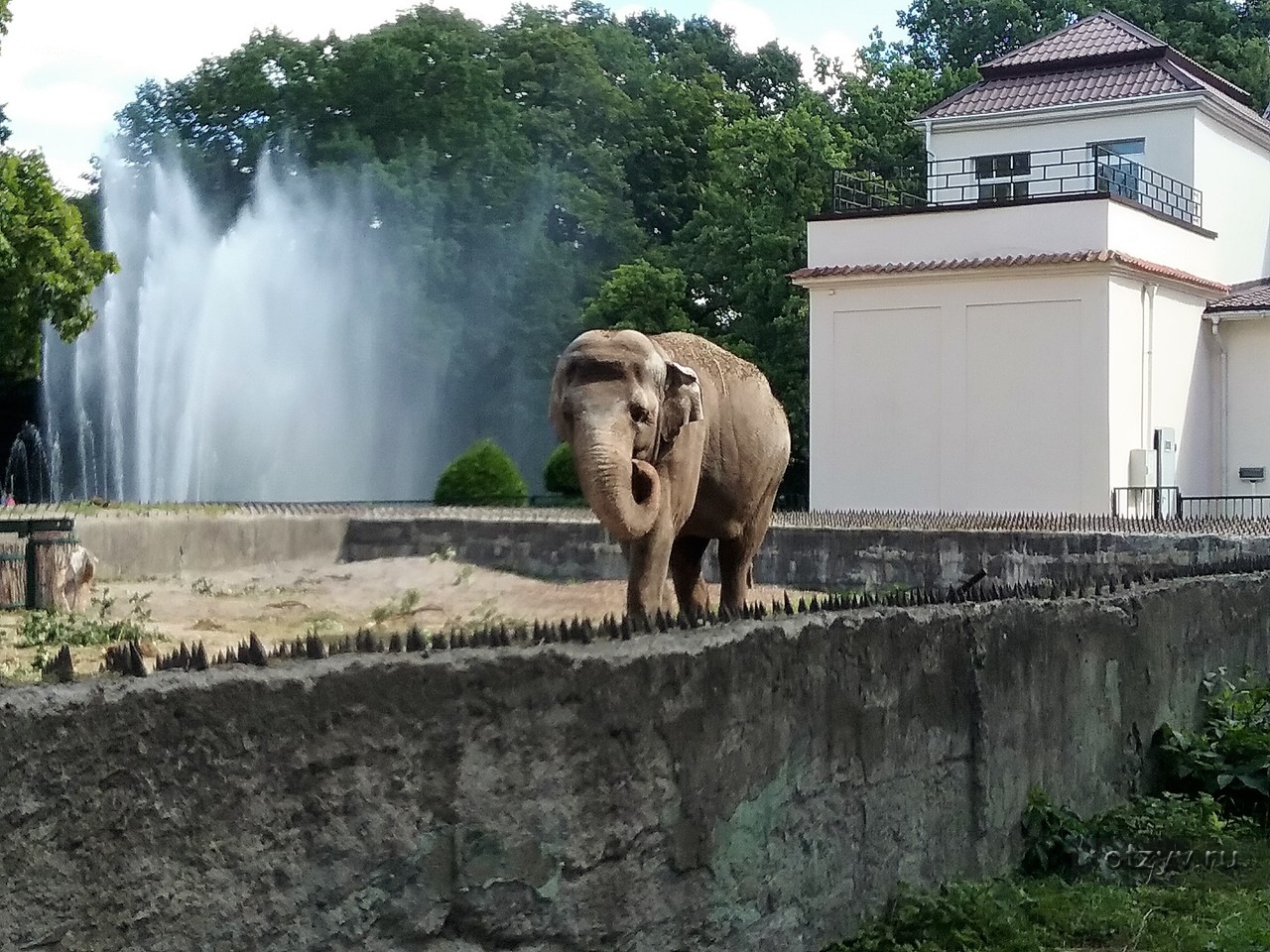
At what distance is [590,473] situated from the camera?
8.92 m

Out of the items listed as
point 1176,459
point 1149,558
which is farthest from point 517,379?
point 1149,558

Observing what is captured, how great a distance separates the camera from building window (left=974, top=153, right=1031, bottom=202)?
35250mm

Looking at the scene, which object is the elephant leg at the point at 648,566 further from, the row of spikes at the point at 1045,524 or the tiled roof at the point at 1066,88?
the tiled roof at the point at 1066,88

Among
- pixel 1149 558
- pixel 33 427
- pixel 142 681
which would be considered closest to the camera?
pixel 142 681

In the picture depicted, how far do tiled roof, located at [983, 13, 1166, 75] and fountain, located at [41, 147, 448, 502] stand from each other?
67.3 ft

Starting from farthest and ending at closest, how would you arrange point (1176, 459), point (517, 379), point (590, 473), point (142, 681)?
point (517, 379) < point (1176, 459) < point (590, 473) < point (142, 681)

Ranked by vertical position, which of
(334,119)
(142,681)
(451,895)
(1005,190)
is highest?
(334,119)

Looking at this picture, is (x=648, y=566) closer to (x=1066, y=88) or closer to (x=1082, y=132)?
(x=1082, y=132)

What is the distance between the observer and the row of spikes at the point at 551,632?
382cm

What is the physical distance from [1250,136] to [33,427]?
102 ft

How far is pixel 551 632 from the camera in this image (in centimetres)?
466

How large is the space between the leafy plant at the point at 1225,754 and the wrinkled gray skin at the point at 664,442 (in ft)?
7.88

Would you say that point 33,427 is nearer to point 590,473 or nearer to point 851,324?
point 851,324

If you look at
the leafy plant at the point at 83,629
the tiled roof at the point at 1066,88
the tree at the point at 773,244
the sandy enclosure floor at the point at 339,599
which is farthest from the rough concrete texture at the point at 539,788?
the tree at the point at 773,244
